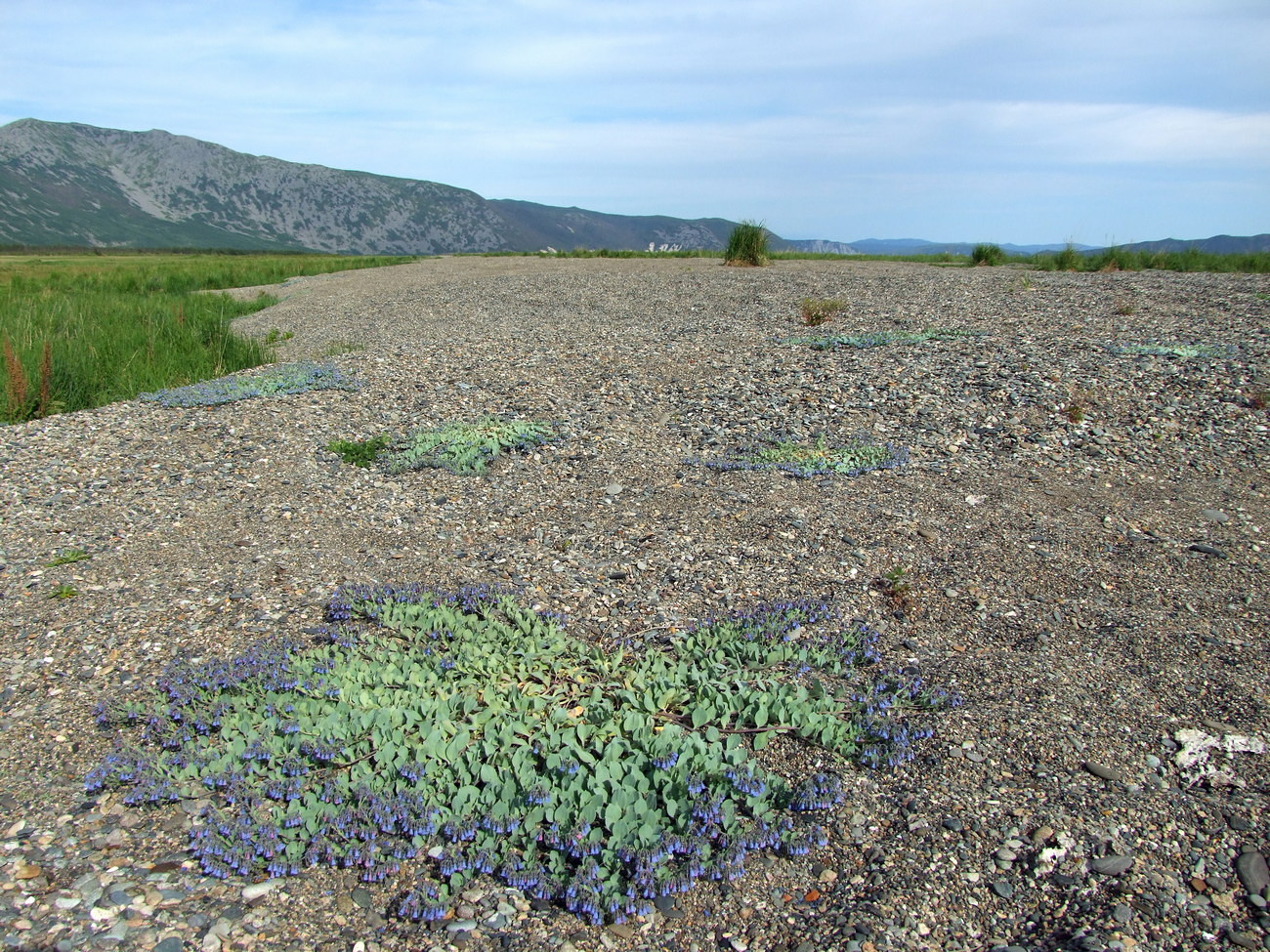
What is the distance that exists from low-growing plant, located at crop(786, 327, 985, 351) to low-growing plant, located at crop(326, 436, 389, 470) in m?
5.40

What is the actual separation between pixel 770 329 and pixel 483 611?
323 inches

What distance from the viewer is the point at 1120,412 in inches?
285

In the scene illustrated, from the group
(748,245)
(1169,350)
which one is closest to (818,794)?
(1169,350)

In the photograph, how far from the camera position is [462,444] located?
6.83 meters

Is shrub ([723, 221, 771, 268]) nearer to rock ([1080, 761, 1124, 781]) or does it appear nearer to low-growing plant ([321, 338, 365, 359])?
low-growing plant ([321, 338, 365, 359])

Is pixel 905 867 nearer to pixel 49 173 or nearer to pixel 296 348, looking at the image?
pixel 296 348

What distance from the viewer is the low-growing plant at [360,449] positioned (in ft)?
22.2

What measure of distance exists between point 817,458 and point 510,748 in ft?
13.6

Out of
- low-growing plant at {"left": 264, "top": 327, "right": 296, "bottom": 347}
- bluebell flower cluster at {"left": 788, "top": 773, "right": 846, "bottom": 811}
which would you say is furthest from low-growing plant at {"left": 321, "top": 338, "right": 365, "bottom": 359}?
bluebell flower cluster at {"left": 788, "top": 773, "right": 846, "bottom": 811}

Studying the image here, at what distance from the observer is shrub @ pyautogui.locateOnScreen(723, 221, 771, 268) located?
21.6 m

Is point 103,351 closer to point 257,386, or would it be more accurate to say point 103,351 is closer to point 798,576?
point 257,386

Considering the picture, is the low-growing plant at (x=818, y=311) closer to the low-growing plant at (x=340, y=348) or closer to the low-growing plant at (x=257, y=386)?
the low-growing plant at (x=257, y=386)

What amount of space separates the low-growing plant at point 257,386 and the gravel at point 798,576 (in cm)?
27

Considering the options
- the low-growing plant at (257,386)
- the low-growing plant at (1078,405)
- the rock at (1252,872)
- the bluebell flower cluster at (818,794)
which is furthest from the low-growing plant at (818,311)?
the rock at (1252,872)
